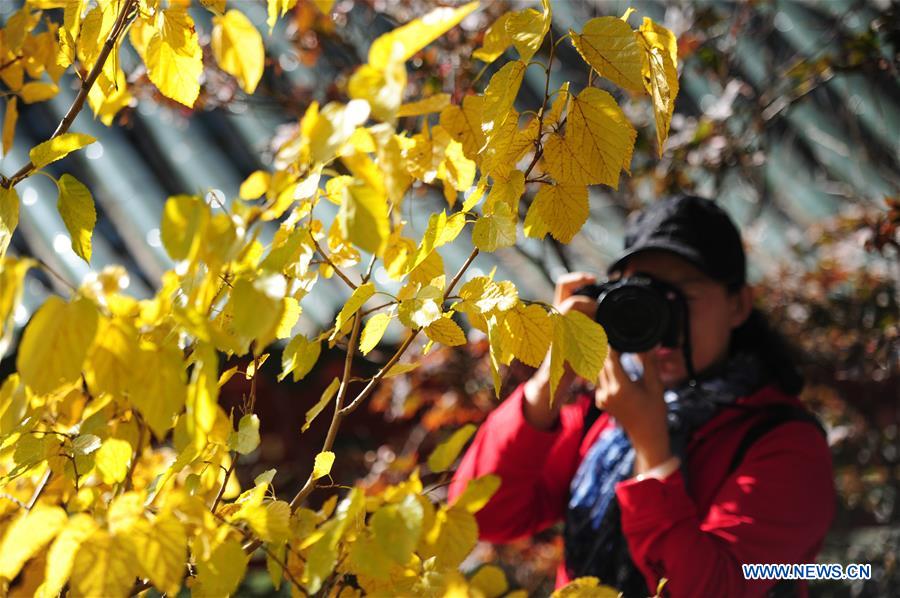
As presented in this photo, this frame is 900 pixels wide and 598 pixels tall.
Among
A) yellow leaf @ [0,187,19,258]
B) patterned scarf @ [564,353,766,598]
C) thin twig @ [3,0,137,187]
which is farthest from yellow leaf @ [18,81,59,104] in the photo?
patterned scarf @ [564,353,766,598]

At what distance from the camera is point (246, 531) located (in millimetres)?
735

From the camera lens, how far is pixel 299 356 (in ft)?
2.45

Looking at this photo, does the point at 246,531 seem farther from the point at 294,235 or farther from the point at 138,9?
the point at 138,9

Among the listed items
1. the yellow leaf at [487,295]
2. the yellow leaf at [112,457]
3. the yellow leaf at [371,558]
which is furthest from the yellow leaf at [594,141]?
the yellow leaf at [112,457]

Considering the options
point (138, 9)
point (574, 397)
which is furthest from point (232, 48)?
point (574, 397)

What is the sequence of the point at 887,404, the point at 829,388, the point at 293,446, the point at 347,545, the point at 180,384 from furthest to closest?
the point at 293,446, the point at 887,404, the point at 829,388, the point at 347,545, the point at 180,384

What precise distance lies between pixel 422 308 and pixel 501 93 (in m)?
0.17

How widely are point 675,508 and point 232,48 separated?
0.85 metres

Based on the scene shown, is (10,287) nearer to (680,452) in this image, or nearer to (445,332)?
(445,332)

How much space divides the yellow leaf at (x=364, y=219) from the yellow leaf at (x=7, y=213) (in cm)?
32

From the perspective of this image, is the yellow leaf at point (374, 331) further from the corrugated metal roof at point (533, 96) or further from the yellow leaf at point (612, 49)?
the corrugated metal roof at point (533, 96)

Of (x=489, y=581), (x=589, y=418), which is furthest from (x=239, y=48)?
(x=589, y=418)

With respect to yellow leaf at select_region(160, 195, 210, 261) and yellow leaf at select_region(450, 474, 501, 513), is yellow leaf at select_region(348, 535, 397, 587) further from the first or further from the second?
yellow leaf at select_region(160, 195, 210, 261)

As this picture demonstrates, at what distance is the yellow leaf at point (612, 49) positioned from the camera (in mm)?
684
